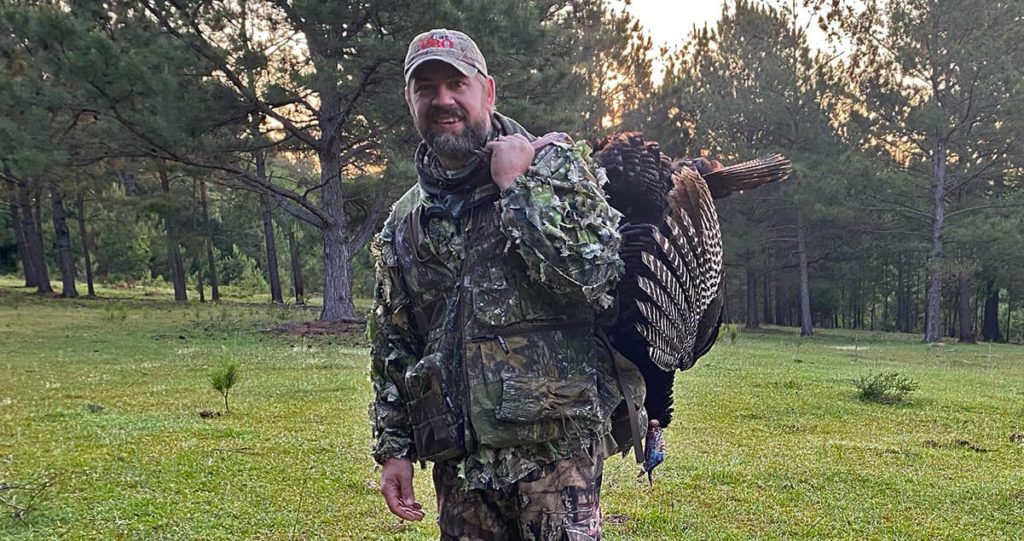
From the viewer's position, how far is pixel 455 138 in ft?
6.57

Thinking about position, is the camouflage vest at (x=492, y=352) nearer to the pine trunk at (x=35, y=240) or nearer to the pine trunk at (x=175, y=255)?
the pine trunk at (x=175, y=255)

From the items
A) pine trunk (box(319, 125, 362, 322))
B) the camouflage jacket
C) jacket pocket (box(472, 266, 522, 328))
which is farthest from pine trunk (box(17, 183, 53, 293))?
jacket pocket (box(472, 266, 522, 328))

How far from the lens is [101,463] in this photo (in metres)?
5.80

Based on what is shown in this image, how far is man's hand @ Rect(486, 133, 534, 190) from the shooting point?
1.87 meters

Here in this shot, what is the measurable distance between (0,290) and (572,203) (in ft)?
108

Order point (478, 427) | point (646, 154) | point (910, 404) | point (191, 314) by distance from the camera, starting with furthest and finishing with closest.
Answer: point (191, 314)
point (910, 404)
point (646, 154)
point (478, 427)

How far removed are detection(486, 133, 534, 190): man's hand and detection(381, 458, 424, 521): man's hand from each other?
971 mm

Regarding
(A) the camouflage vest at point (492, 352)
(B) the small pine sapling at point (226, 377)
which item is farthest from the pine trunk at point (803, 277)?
(A) the camouflage vest at point (492, 352)

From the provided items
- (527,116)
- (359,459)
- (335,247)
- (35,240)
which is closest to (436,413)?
(359,459)

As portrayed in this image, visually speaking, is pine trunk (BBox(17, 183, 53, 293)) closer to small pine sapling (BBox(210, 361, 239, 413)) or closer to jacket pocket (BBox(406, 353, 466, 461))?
small pine sapling (BBox(210, 361, 239, 413))

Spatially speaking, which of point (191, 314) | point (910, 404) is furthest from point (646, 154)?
point (191, 314)

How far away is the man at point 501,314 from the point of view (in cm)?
188

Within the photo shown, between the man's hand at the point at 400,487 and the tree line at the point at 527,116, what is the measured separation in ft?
40.9

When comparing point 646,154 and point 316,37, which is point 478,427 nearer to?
point 646,154
